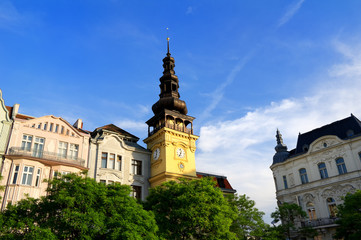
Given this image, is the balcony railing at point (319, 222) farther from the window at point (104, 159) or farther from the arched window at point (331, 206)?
the window at point (104, 159)

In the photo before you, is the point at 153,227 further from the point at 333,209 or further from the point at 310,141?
the point at 310,141

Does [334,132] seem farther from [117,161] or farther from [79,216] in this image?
[79,216]

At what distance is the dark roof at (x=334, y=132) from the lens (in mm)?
41594

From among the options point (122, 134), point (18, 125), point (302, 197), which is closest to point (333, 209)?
point (302, 197)

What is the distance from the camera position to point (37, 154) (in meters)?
28.7

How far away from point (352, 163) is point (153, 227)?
3206 cm

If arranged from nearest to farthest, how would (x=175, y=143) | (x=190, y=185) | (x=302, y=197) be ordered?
(x=190, y=185), (x=175, y=143), (x=302, y=197)

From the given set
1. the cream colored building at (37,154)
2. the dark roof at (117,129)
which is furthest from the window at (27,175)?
the dark roof at (117,129)

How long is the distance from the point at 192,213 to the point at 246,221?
34.8ft

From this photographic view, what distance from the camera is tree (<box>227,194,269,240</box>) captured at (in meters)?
29.9

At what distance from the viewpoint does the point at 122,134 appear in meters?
38.8

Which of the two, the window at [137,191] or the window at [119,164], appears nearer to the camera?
the window at [137,191]

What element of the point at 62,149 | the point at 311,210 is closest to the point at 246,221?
the point at 311,210

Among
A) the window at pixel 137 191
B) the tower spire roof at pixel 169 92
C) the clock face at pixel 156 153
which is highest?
the tower spire roof at pixel 169 92
